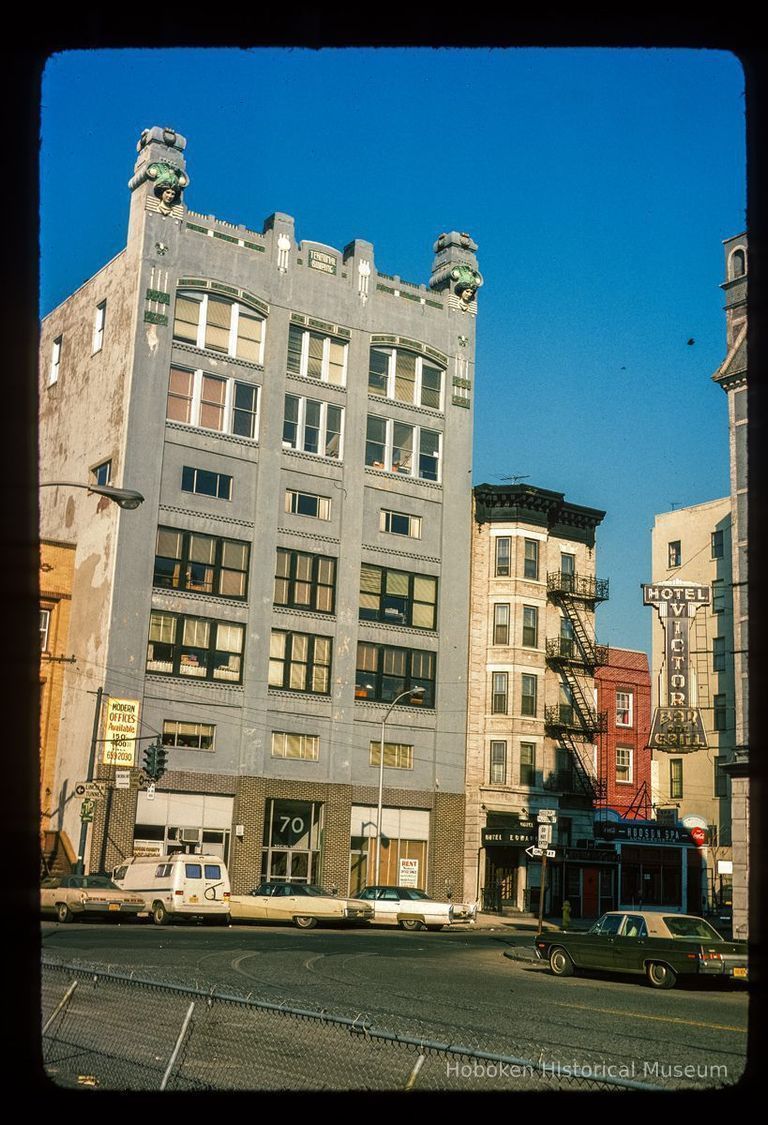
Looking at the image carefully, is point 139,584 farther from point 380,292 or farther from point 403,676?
point 380,292

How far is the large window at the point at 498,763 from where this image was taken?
56.4m

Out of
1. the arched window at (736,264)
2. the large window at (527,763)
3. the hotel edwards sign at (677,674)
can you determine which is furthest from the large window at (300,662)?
the arched window at (736,264)

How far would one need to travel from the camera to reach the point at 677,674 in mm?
42812

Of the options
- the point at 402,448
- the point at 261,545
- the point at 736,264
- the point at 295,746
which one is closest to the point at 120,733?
the point at 295,746

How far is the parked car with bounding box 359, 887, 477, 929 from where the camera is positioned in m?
40.4

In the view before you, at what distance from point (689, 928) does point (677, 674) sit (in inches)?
831

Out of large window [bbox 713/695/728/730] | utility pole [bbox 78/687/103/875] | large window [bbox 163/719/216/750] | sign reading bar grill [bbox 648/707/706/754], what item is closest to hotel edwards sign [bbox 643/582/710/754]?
sign reading bar grill [bbox 648/707/706/754]

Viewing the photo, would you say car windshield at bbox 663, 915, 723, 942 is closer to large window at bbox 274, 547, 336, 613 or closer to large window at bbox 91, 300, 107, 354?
large window at bbox 274, 547, 336, 613

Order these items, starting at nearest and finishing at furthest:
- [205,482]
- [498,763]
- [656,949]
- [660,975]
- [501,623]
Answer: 1. [656,949]
2. [660,975]
3. [205,482]
4. [498,763]
5. [501,623]

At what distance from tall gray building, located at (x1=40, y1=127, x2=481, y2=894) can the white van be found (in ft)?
30.1

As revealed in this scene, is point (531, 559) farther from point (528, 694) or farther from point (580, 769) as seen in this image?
point (580, 769)

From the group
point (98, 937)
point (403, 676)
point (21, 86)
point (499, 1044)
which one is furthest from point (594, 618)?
point (21, 86)

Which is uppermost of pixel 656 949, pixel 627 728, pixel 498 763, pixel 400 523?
pixel 400 523

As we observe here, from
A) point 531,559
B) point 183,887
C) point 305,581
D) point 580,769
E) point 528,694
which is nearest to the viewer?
point 183,887
